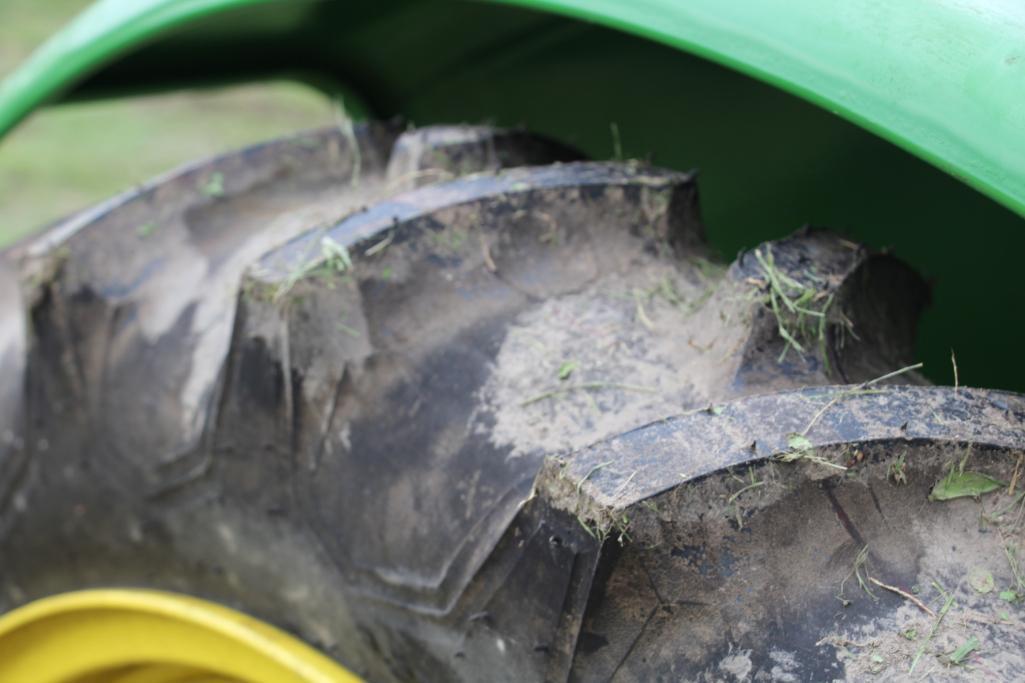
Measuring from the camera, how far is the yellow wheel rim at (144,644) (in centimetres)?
104

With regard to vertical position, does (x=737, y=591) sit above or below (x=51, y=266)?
below

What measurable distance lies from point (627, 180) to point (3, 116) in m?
0.86

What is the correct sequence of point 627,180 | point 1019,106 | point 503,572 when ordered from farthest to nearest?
1. point 627,180
2. point 503,572
3. point 1019,106

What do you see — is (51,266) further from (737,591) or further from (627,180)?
(737,591)

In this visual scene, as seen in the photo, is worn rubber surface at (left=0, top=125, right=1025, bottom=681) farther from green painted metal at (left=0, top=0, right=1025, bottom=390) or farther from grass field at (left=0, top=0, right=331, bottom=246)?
grass field at (left=0, top=0, right=331, bottom=246)

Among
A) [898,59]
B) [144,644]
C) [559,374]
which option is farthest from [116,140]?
[898,59]

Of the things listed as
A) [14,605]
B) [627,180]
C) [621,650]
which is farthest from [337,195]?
[621,650]

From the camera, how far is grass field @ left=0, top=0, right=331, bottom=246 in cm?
397

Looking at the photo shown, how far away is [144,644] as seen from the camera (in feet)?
3.89

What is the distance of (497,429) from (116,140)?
4116mm

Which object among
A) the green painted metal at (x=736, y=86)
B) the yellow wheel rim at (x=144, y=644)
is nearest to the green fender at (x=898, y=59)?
the green painted metal at (x=736, y=86)

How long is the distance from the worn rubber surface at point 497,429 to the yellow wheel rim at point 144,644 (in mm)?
40

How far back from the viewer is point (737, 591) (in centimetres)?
78

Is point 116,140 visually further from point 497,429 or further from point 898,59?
point 898,59
